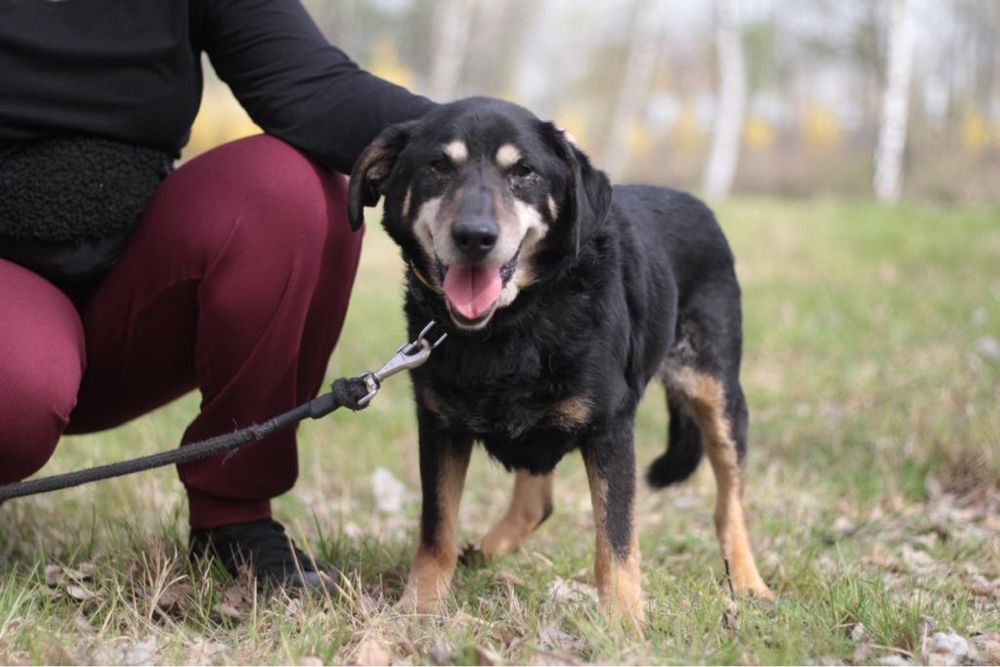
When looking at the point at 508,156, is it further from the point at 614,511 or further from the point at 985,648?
the point at 985,648

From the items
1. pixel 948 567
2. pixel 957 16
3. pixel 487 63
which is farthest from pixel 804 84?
pixel 948 567

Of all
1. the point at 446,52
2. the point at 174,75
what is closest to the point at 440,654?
the point at 174,75

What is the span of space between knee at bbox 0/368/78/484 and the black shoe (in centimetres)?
51

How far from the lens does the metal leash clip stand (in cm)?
269

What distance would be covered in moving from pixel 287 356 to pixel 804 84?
2050 inches

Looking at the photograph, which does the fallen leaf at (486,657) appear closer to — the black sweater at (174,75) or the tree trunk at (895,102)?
the black sweater at (174,75)

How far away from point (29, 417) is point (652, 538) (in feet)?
7.03

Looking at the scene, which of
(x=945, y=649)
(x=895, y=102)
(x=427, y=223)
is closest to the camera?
(x=945, y=649)

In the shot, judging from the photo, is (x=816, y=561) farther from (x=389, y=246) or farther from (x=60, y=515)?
(x=389, y=246)

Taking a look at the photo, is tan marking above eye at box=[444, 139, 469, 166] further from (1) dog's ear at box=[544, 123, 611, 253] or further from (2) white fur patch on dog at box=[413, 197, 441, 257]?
(1) dog's ear at box=[544, 123, 611, 253]

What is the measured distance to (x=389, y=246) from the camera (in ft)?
45.1

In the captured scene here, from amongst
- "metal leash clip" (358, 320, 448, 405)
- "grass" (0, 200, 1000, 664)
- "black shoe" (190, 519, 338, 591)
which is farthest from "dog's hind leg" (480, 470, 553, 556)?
"metal leash clip" (358, 320, 448, 405)

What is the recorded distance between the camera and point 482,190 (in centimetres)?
265

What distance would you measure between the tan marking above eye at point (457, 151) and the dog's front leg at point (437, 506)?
0.68m
